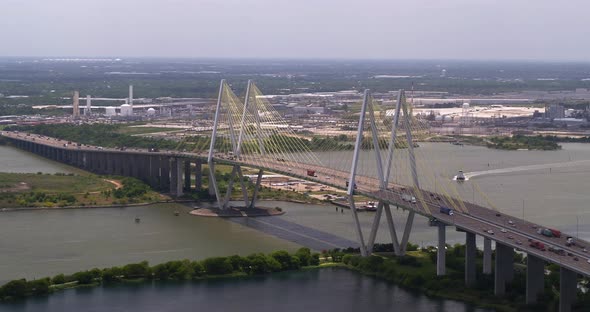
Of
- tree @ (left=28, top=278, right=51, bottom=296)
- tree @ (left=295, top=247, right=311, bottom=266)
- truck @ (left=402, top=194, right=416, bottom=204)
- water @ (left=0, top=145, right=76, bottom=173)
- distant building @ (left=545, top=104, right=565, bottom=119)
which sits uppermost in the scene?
distant building @ (left=545, top=104, right=565, bottom=119)

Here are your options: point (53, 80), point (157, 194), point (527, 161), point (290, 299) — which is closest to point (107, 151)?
point (157, 194)

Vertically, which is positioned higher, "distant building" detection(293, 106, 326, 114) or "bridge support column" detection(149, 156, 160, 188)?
"distant building" detection(293, 106, 326, 114)

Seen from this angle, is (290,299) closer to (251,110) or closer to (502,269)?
(502,269)

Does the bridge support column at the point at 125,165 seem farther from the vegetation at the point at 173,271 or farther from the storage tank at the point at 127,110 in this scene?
the storage tank at the point at 127,110

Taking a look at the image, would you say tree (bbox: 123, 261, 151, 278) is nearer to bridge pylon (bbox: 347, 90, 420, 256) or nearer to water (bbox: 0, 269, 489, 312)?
water (bbox: 0, 269, 489, 312)

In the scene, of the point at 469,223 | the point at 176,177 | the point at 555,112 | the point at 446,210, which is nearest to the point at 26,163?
the point at 176,177

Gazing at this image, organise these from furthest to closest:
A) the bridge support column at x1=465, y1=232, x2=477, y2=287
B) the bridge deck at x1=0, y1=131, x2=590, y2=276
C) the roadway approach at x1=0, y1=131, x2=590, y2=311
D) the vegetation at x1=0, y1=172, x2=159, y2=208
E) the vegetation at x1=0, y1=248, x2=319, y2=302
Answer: the vegetation at x1=0, y1=172, x2=159, y2=208 < the bridge support column at x1=465, y1=232, x2=477, y2=287 < the vegetation at x1=0, y1=248, x2=319, y2=302 < the bridge deck at x1=0, y1=131, x2=590, y2=276 < the roadway approach at x1=0, y1=131, x2=590, y2=311

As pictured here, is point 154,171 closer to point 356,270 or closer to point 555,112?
point 356,270

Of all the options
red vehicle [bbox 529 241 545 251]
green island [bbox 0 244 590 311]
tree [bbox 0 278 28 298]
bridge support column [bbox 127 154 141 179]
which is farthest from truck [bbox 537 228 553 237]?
bridge support column [bbox 127 154 141 179]
